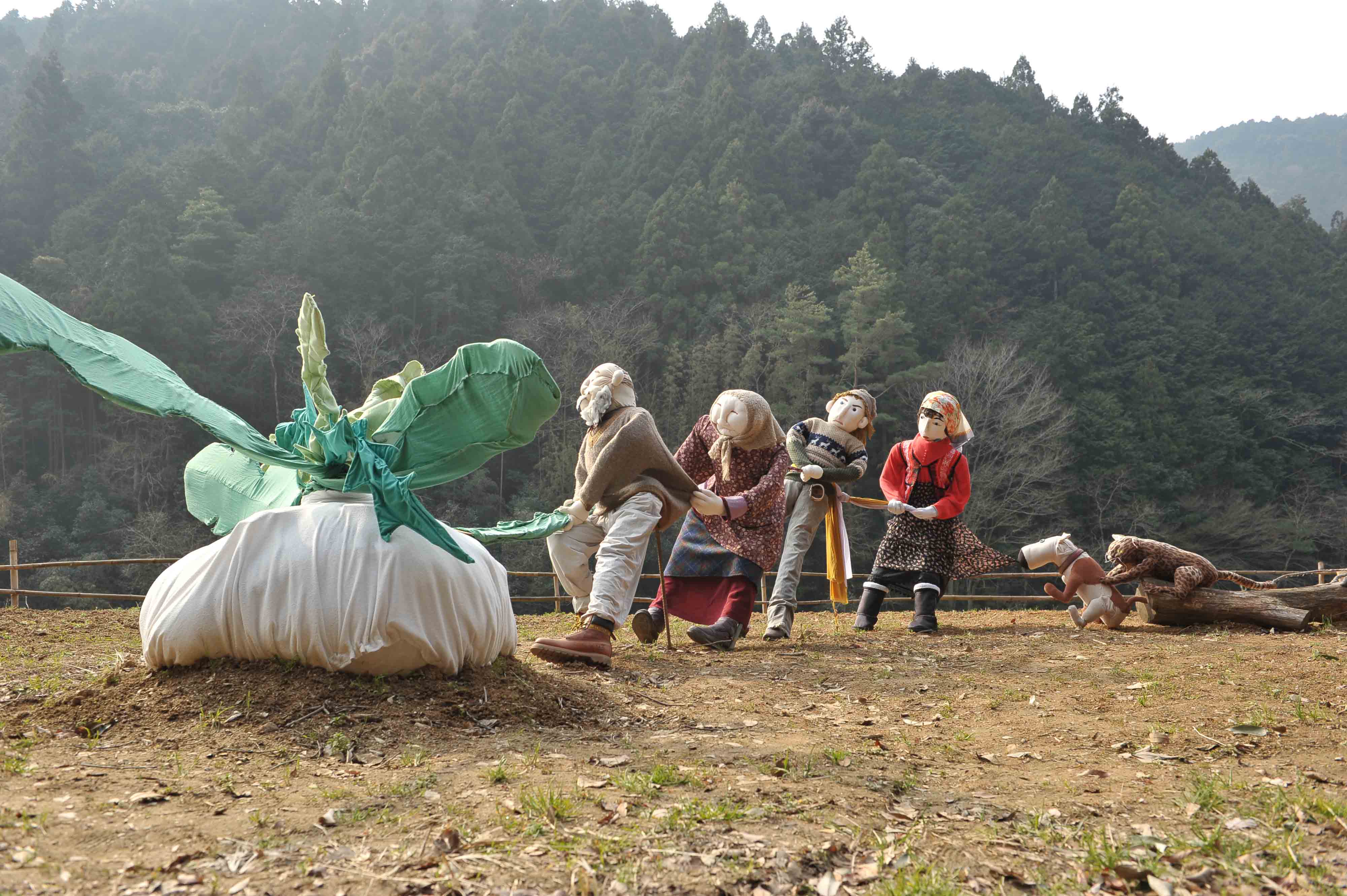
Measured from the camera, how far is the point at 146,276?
24.6 meters

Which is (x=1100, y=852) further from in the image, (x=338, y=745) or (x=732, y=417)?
(x=732, y=417)

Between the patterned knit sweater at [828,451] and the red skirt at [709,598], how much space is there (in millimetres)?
890

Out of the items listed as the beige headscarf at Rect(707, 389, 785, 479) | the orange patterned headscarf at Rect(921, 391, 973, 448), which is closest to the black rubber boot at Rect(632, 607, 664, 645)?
the beige headscarf at Rect(707, 389, 785, 479)

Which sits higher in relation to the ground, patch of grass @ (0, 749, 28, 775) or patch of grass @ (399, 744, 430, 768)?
patch of grass @ (0, 749, 28, 775)

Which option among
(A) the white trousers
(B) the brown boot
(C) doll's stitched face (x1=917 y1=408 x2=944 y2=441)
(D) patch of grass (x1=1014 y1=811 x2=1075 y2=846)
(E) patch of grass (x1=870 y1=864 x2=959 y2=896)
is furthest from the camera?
(C) doll's stitched face (x1=917 y1=408 x2=944 y2=441)

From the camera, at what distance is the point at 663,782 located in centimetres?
288

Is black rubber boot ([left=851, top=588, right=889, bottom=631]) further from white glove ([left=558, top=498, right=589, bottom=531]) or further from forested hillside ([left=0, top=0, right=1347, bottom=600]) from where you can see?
forested hillside ([left=0, top=0, right=1347, bottom=600])

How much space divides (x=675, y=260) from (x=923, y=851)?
88.6 feet

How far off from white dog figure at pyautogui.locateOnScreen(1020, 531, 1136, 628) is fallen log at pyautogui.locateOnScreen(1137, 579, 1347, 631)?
0.22 m

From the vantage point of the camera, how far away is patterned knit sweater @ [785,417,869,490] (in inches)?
Result: 254

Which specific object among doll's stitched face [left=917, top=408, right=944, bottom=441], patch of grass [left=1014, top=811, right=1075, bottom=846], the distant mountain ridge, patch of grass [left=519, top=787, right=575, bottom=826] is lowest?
patch of grass [left=1014, top=811, right=1075, bottom=846]

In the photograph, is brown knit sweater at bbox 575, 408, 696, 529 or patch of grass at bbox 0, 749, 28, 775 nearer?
patch of grass at bbox 0, 749, 28, 775

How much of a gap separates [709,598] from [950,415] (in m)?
2.08

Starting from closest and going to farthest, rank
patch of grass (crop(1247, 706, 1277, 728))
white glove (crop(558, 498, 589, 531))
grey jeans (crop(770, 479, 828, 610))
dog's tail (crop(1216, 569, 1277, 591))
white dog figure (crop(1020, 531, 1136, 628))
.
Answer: patch of grass (crop(1247, 706, 1277, 728)), white glove (crop(558, 498, 589, 531)), grey jeans (crop(770, 479, 828, 610)), white dog figure (crop(1020, 531, 1136, 628)), dog's tail (crop(1216, 569, 1277, 591))
